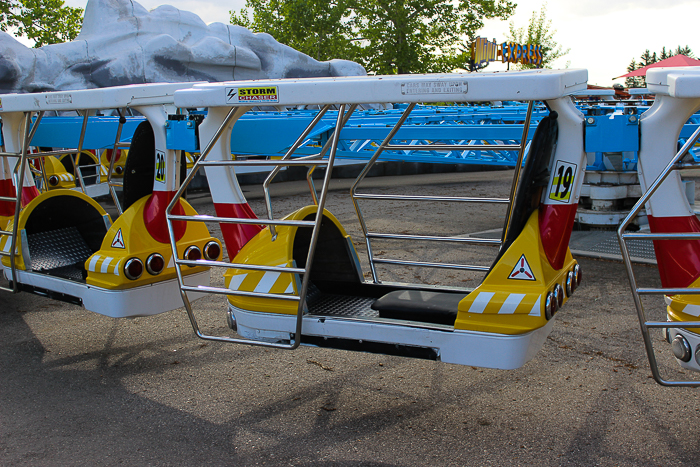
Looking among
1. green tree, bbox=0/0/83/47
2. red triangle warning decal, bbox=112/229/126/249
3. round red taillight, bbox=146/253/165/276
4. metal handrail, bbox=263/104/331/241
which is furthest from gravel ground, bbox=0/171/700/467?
green tree, bbox=0/0/83/47

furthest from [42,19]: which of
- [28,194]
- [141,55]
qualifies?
[28,194]

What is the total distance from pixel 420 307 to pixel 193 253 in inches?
77.6

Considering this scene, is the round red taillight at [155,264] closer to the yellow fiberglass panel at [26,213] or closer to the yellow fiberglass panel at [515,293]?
the yellow fiberglass panel at [26,213]

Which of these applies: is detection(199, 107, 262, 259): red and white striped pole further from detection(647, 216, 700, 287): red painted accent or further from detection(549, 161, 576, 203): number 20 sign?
detection(647, 216, 700, 287): red painted accent

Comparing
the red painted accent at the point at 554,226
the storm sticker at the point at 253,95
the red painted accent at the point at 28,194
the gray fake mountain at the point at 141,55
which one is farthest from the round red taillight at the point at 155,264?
the gray fake mountain at the point at 141,55

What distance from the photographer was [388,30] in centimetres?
3372

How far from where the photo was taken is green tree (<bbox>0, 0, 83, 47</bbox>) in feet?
92.3

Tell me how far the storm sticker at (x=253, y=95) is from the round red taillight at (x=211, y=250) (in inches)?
68.4

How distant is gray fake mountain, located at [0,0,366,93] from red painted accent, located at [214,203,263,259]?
19.2m

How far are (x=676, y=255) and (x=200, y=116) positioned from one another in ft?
9.39

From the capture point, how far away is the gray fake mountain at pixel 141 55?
21.0m

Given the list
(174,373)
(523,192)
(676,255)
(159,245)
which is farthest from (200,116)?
(676,255)

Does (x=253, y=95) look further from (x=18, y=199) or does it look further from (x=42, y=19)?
(x=42, y=19)

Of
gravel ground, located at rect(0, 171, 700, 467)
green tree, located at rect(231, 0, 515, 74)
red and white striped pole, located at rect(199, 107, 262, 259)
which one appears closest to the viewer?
gravel ground, located at rect(0, 171, 700, 467)
